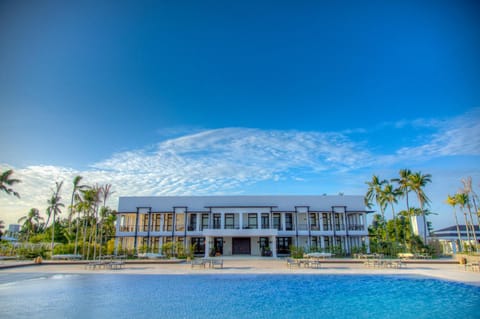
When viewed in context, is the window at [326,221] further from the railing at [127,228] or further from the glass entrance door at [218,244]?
the railing at [127,228]

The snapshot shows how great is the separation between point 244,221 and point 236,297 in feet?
72.5

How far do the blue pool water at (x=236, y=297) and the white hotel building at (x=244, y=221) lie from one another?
1604 cm

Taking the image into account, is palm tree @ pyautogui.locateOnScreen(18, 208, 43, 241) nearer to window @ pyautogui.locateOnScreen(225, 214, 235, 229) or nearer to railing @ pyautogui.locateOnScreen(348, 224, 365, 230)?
window @ pyautogui.locateOnScreen(225, 214, 235, 229)

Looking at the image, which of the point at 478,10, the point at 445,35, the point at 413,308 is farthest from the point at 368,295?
the point at 445,35

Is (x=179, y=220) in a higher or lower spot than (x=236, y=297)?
higher

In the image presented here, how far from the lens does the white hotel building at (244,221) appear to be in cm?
3147

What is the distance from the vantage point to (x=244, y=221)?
33250mm

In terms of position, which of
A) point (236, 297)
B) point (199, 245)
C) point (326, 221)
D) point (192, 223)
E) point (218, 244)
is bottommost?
point (236, 297)

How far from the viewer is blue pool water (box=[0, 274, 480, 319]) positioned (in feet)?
30.5

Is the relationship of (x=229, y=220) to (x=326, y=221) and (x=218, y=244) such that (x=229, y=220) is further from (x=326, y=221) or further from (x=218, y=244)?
(x=326, y=221)

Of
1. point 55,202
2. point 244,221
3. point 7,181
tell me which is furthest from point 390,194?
point 7,181

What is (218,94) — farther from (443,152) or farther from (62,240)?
(62,240)

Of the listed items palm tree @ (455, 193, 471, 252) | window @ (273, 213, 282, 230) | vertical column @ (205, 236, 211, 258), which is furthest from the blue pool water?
palm tree @ (455, 193, 471, 252)

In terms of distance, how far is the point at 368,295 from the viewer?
38.9 feet
